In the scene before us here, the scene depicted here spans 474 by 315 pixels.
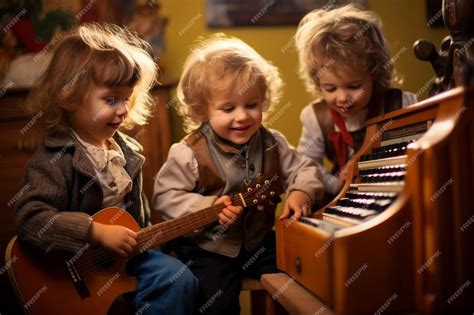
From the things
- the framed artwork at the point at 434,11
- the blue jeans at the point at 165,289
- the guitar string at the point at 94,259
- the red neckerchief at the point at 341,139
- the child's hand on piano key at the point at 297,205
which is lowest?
the blue jeans at the point at 165,289

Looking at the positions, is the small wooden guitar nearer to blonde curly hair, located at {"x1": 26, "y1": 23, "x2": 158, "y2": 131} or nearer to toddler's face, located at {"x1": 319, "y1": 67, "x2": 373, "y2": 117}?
blonde curly hair, located at {"x1": 26, "y1": 23, "x2": 158, "y2": 131}

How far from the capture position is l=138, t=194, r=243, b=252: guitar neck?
1.93 metres

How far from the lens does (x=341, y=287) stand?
1.22 metres

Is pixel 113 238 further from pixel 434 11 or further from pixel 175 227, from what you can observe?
pixel 434 11

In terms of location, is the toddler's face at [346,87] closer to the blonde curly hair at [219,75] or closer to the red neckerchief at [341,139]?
the red neckerchief at [341,139]

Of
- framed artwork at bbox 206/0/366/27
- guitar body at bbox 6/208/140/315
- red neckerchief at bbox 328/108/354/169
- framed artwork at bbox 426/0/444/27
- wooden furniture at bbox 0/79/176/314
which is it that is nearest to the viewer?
guitar body at bbox 6/208/140/315

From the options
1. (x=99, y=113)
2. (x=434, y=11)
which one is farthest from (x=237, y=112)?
(x=434, y=11)

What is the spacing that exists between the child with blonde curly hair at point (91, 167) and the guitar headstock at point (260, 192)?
331 millimetres

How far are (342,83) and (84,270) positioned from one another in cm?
124

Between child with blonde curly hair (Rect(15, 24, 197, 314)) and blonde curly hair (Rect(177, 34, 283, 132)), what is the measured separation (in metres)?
0.18

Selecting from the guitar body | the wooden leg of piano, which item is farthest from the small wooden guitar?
the wooden leg of piano

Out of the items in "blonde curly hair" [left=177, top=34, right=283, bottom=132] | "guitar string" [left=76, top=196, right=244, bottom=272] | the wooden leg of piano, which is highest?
"blonde curly hair" [left=177, top=34, right=283, bottom=132]

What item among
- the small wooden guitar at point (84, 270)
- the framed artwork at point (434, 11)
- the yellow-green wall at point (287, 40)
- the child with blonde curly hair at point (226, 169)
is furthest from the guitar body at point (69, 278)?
the framed artwork at point (434, 11)

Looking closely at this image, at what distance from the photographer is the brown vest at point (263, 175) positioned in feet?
6.95
